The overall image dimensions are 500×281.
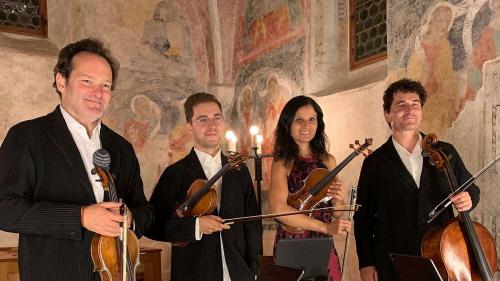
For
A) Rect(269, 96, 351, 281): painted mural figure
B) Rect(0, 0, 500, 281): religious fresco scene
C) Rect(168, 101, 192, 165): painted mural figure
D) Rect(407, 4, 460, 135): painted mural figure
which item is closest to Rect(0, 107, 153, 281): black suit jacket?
Rect(269, 96, 351, 281): painted mural figure

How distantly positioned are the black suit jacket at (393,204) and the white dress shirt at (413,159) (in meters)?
0.04

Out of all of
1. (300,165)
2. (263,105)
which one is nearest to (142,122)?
(263,105)

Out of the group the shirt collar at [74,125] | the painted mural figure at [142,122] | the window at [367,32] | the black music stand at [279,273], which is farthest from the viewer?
the painted mural figure at [142,122]

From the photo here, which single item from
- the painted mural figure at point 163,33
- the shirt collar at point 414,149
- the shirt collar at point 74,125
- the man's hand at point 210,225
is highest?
the painted mural figure at point 163,33

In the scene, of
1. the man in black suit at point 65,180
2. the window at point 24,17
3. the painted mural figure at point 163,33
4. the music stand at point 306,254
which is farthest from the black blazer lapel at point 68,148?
the painted mural figure at point 163,33

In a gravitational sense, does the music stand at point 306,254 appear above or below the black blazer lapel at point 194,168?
below

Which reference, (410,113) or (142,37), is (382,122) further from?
(142,37)

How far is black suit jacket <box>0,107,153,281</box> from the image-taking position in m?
1.98

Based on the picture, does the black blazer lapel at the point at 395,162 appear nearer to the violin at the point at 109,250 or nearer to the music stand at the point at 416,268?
the music stand at the point at 416,268

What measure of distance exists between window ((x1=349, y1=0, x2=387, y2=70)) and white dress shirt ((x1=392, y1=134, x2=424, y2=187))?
272 cm

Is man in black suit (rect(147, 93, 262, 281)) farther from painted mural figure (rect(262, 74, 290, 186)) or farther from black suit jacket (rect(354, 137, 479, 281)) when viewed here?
painted mural figure (rect(262, 74, 290, 186))

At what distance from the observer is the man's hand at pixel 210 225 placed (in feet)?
8.82

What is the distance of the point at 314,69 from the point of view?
246 inches

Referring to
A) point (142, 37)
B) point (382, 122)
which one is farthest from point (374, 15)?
point (142, 37)
